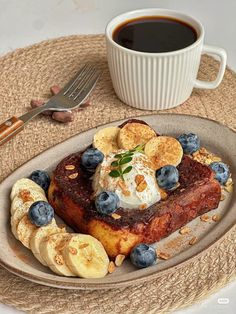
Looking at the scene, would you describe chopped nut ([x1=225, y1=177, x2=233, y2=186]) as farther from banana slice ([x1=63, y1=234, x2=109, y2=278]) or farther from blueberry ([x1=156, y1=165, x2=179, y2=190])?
banana slice ([x1=63, y1=234, x2=109, y2=278])

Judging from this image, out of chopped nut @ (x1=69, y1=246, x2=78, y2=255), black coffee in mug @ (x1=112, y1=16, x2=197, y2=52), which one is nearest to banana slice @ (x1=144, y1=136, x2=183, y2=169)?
chopped nut @ (x1=69, y1=246, x2=78, y2=255)

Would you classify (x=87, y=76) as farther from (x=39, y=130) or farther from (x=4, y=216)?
(x=4, y=216)

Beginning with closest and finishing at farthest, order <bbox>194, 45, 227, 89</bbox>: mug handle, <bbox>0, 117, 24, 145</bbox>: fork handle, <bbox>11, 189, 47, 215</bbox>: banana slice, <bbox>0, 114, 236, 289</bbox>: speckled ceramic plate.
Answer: <bbox>0, 114, 236, 289</bbox>: speckled ceramic plate, <bbox>11, 189, 47, 215</bbox>: banana slice, <bbox>0, 117, 24, 145</bbox>: fork handle, <bbox>194, 45, 227, 89</bbox>: mug handle

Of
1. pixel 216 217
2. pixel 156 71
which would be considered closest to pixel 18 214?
pixel 216 217

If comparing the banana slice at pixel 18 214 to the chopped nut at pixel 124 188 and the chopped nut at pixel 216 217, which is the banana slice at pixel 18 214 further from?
the chopped nut at pixel 216 217

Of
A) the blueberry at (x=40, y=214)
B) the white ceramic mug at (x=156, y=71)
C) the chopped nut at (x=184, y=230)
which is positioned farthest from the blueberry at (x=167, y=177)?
the white ceramic mug at (x=156, y=71)

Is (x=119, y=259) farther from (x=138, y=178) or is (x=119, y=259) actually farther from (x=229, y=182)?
(x=229, y=182)
